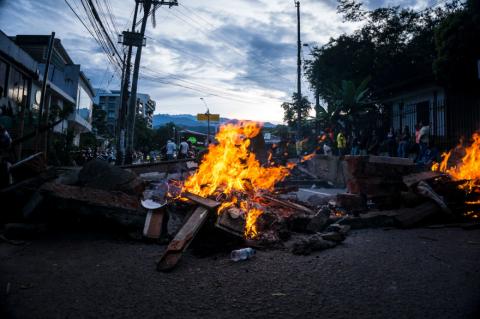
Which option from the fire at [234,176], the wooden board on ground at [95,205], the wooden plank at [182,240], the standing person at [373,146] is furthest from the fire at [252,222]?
the standing person at [373,146]

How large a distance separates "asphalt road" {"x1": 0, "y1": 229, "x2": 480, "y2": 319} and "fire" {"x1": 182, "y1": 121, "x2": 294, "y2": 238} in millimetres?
1397

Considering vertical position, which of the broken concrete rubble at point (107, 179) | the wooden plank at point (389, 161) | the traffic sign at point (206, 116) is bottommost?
the broken concrete rubble at point (107, 179)

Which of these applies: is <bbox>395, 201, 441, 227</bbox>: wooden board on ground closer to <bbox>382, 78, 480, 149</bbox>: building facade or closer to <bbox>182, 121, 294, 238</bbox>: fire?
<bbox>182, 121, 294, 238</bbox>: fire

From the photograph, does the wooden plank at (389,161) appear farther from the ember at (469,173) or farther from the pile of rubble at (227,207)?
the ember at (469,173)

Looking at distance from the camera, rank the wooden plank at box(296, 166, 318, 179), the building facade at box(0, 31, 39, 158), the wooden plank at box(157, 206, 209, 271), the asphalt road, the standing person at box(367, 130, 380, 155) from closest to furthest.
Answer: the asphalt road, the wooden plank at box(157, 206, 209, 271), the building facade at box(0, 31, 39, 158), the wooden plank at box(296, 166, 318, 179), the standing person at box(367, 130, 380, 155)

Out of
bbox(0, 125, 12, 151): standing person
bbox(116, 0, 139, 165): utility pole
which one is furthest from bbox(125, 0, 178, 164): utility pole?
bbox(0, 125, 12, 151): standing person

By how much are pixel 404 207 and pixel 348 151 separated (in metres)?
13.3

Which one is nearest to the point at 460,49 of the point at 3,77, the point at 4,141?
the point at 4,141

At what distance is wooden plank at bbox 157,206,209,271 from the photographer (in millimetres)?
3885

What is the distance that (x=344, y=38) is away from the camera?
86.2 ft

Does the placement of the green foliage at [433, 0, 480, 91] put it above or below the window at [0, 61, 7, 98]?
above

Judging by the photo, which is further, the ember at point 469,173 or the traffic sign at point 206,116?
the traffic sign at point 206,116

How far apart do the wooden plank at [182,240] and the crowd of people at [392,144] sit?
9.41 meters

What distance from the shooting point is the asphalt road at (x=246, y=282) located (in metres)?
2.86
